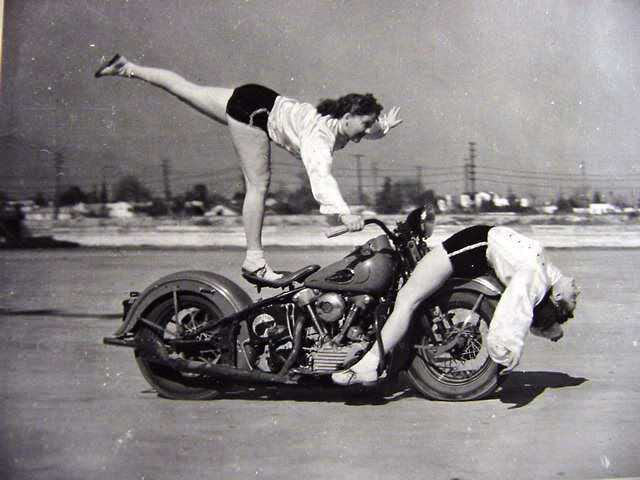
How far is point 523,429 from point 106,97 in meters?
2.56

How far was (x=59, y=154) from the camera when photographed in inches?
162

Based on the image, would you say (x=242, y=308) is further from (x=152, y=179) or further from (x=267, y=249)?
(x=152, y=179)

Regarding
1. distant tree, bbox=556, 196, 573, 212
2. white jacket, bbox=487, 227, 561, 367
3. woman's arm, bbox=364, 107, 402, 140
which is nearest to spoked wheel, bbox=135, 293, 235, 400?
woman's arm, bbox=364, 107, 402, 140

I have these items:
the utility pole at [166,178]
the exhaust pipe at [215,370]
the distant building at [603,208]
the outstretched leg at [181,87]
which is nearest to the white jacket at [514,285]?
the exhaust pipe at [215,370]

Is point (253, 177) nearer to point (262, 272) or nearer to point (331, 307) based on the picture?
point (262, 272)

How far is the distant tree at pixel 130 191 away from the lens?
432cm

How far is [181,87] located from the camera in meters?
3.82

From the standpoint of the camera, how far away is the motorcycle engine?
346cm

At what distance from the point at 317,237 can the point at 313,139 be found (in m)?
1.20

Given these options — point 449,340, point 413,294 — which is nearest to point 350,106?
point 413,294

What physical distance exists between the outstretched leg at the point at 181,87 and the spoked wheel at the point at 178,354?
92 centimetres

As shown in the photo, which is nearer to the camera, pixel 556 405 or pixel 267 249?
pixel 556 405

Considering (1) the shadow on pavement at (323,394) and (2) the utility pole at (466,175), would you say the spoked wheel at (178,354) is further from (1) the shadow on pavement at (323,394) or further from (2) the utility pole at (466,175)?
(2) the utility pole at (466,175)

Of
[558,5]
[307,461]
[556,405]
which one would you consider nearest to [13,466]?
[307,461]
